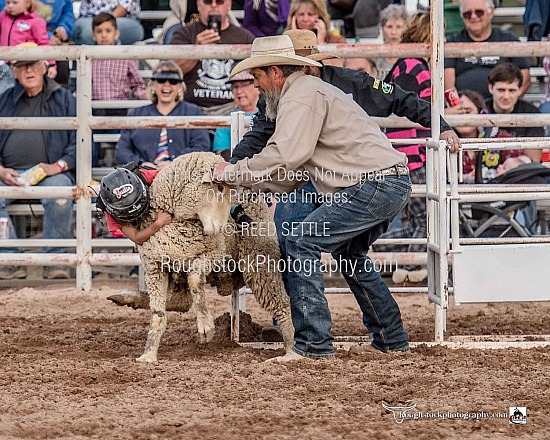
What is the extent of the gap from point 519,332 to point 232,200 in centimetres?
206

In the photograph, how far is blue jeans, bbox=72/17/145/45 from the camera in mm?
9727

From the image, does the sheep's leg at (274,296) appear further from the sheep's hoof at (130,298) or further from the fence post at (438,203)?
the fence post at (438,203)

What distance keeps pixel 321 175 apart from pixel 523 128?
3.28 m

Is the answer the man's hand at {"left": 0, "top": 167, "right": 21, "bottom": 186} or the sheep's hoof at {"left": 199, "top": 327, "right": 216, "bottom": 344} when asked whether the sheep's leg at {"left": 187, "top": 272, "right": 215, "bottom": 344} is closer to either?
the sheep's hoof at {"left": 199, "top": 327, "right": 216, "bottom": 344}

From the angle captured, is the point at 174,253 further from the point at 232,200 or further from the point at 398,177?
the point at 398,177

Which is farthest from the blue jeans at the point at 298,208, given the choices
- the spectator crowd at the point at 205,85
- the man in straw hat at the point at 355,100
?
the spectator crowd at the point at 205,85

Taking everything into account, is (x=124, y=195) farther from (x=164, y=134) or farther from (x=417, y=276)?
(x=417, y=276)

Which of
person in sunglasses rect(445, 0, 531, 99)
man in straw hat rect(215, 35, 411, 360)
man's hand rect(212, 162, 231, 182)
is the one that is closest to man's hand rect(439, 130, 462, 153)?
man in straw hat rect(215, 35, 411, 360)

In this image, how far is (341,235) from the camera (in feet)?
17.0

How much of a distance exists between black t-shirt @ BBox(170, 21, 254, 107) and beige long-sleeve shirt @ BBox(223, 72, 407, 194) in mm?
3497

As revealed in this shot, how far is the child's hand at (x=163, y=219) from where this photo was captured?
203 inches

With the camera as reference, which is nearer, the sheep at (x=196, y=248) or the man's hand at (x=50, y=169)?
the sheep at (x=196, y=248)

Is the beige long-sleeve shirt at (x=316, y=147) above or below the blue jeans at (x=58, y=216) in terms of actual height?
above

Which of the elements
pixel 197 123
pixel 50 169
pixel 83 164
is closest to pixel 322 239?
pixel 197 123
